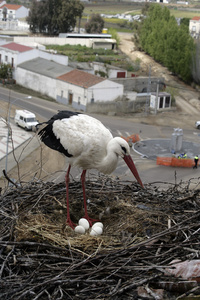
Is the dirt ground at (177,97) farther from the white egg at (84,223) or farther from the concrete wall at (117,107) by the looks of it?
the white egg at (84,223)

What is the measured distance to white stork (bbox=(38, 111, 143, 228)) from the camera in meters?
8.72

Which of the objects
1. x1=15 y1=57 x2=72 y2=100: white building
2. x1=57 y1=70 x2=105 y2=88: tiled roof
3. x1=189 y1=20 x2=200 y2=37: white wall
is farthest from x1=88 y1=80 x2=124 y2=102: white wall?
x1=189 y1=20 x2=200 y2=37: white wall

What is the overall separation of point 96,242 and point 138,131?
28815 millimetres

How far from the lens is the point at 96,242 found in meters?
8.05

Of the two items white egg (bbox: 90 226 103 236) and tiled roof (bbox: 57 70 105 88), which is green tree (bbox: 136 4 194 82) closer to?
tiled roof (bbox: 57 70 105 88)

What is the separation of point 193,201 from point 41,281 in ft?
12.1

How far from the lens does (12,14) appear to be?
97062 mm

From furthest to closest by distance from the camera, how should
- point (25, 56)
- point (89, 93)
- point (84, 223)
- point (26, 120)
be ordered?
point (25, 56) < point (89, 93) < point (26, 120) < point (84, 223)

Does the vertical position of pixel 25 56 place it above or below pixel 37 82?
above

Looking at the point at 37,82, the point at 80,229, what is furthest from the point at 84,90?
the point at 80,229

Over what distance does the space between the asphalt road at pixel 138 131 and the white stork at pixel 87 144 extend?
16.7m

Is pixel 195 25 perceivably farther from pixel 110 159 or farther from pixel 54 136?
pixel 110 159

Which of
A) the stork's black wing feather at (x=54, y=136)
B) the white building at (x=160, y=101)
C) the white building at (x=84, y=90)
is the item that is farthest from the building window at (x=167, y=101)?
the stork's black wing feather at (x=54, y=136)

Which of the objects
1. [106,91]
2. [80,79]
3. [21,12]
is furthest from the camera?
[21,12]
